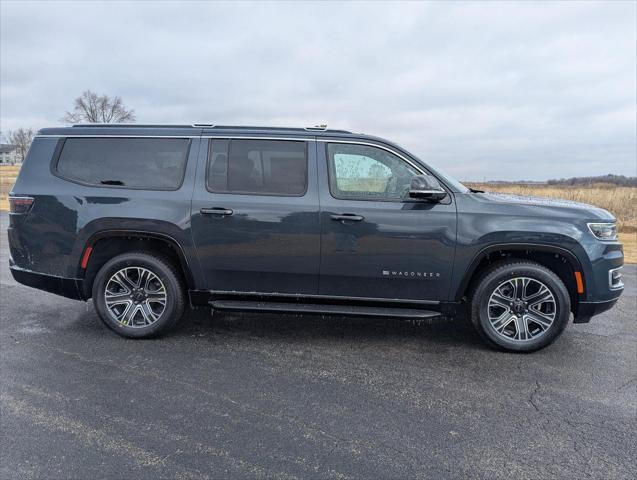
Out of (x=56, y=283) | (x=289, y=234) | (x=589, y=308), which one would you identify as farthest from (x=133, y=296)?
(x=589, y=308)

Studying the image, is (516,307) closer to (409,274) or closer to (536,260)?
(536,260)

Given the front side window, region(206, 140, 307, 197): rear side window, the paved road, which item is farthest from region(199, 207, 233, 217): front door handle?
the paved road

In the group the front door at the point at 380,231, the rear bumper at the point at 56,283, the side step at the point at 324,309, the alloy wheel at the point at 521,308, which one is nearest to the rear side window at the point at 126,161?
the rear bumper at the point at 56,283

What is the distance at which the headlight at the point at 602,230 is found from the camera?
3975 mm

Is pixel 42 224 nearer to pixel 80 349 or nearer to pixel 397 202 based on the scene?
pixel 80 349

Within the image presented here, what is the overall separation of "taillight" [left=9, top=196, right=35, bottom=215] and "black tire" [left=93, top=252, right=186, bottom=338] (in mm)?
923

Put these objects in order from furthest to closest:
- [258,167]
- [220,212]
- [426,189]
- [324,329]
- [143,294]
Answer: [324,329]
[143,294]
[258,167]
[220,212]
[426,189]

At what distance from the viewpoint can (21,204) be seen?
4.29m

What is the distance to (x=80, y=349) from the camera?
405cm

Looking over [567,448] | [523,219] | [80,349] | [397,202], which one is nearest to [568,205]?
[523,219]

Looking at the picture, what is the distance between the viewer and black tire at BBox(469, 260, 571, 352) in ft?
13.0

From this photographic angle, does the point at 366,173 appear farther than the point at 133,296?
No

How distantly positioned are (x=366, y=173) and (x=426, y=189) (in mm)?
592

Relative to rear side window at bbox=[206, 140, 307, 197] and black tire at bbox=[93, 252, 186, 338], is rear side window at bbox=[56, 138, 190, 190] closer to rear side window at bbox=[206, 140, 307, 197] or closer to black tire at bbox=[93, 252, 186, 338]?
rear side window at bbox=[206, 140, 307, 197]
